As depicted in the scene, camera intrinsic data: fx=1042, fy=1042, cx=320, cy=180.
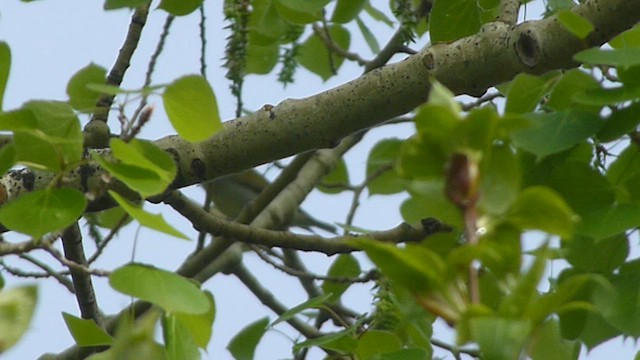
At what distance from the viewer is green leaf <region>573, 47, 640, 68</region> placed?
1.03 m

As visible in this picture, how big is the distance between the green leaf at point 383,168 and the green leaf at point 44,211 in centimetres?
148

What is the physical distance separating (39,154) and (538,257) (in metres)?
0.65

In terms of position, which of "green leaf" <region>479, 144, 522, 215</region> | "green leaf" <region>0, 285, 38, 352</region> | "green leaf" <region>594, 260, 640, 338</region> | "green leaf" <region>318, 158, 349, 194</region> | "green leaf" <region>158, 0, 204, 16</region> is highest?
"green leaf" <region>318, 158, 349, 194</region>

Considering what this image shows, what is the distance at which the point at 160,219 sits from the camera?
0.97 metres

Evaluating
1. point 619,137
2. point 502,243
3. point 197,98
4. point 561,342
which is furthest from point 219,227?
point 502,243

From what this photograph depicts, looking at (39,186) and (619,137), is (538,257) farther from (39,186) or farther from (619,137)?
(39,186)

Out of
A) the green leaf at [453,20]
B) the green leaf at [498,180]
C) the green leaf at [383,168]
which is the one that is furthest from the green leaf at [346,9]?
the green leaf at [498,180]

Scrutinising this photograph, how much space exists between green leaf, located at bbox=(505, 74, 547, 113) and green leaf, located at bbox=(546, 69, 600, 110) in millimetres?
56

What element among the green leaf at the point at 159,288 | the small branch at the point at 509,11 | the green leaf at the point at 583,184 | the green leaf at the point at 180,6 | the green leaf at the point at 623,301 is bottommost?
the green leaf at the point at 159,288

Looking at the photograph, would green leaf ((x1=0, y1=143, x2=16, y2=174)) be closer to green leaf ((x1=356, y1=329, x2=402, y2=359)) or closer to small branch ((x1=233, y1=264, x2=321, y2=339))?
green leaf ((x1=356, y1=329, x2=402, y2=359))

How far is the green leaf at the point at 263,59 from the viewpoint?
2655 millimetres

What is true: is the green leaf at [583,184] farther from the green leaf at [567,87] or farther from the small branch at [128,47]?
the small branch at [128,47]

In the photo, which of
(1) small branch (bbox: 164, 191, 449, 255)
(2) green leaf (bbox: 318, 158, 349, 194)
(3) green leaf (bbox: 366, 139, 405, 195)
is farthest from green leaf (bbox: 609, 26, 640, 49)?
(2) green leaf (bbox: 318, 158, 349, 194)

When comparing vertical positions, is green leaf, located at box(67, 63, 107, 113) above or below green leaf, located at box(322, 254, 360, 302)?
below
